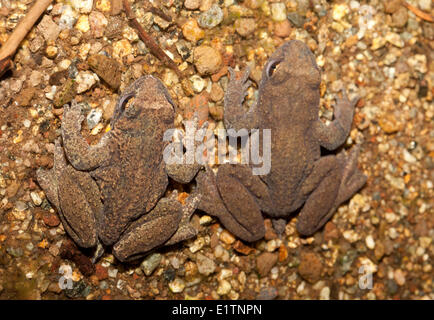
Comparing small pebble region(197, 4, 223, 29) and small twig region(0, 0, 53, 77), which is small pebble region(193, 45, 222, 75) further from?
small twig region(0, 0, 53, 77)

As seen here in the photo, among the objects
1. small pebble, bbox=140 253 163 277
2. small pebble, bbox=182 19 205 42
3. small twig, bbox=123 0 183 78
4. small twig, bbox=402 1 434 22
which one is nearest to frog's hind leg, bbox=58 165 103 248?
small pebble, bbox=140 253 163 277

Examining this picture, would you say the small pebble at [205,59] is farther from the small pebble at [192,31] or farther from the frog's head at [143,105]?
the frog's head at [143,105]

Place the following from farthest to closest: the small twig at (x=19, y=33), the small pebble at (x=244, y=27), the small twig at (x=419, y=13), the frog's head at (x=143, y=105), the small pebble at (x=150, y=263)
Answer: the small twig at (x=419, y=13) → the small pebble at (x=244, y=27) → the small pebble at (x=150, y=263) → the frog's head at (x=143, y=105) → the small twig at (x=19, y=33)

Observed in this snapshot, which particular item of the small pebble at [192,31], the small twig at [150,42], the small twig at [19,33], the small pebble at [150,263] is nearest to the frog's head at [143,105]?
the small twig at [150,42]

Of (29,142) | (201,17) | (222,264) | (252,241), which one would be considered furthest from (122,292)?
(201,17)

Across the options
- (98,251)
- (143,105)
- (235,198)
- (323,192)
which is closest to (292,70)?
(323,192)

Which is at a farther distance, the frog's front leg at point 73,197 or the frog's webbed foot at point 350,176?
the frog's webbed foot at point 350,176

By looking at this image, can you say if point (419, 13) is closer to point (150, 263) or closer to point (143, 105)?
point (143, 105)

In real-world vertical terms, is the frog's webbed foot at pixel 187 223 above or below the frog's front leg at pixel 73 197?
below

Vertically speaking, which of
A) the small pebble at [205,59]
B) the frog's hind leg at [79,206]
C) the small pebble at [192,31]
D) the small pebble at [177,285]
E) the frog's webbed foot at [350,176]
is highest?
the small pebble at [192,31]
